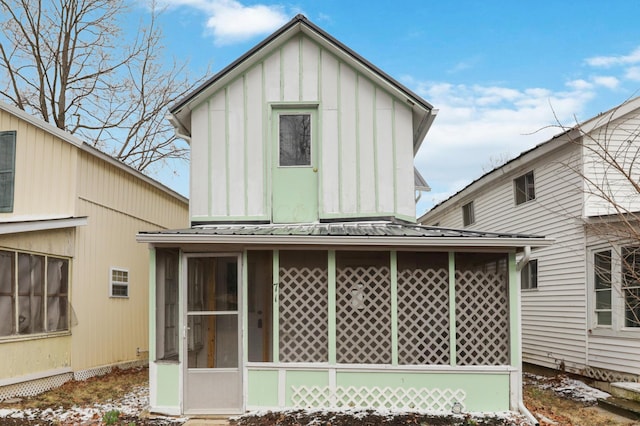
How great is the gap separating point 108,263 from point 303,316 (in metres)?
5.76

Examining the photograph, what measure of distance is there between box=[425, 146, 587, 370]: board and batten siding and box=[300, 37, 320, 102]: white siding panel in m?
4.71

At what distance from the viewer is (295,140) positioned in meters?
10.6

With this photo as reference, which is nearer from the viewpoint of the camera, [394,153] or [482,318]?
[482,318]

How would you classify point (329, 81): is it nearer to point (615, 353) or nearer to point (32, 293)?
point (32, 293)

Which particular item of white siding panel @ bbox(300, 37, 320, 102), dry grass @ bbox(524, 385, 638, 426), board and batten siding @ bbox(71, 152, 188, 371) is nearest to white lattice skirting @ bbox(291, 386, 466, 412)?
dry grass @ bbox(524, 385, 638, 426)

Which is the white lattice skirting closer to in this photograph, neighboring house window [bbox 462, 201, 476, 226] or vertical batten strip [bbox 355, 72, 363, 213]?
vertical batten strip [bbox 355, 72, 363, 213]

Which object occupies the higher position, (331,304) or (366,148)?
(366,148)

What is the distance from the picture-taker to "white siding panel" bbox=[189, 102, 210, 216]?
34.2ft

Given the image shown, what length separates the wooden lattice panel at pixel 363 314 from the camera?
9094mm

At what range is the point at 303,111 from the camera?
1061cm

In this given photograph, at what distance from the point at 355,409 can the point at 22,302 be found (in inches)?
233

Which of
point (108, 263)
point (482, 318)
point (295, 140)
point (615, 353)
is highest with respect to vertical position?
point (295, 140)

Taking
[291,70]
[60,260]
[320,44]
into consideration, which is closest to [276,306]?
[291,70]

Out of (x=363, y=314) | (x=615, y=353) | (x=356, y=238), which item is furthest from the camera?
(x=615, y=353)
